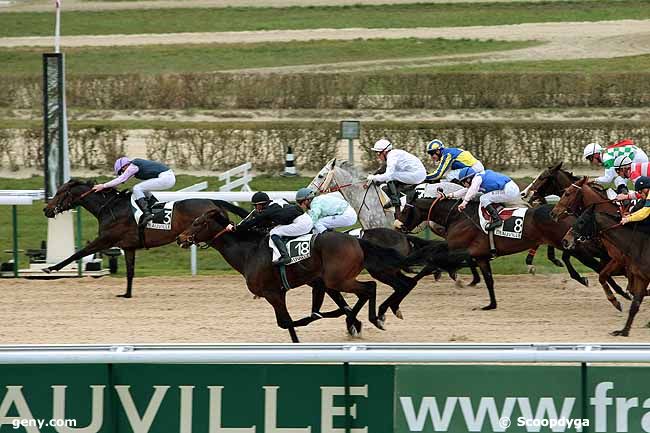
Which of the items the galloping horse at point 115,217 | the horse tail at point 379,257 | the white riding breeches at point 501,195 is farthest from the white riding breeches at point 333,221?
the galloping horse at point 115,217

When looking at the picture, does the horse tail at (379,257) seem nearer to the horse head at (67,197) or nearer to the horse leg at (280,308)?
the horse leg at (280,308)

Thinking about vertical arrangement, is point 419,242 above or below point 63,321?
above

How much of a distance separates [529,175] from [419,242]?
6550mm

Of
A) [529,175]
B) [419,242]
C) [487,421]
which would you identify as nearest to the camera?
[487,421]

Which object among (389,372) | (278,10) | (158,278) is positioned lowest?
(158,278)

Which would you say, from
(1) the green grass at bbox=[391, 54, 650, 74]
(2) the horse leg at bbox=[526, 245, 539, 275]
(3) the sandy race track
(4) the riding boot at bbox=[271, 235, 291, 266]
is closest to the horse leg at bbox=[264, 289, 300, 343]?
(4) the riding boot at bbox=[271, 235, 291, 266]

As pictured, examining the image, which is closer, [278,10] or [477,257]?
[477,257]

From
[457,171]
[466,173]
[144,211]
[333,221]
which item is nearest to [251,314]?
[333,221]

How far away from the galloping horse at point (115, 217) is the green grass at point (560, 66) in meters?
12.9

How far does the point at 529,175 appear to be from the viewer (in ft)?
53.6

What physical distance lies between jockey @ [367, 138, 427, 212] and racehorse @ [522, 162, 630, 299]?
969 millimetres

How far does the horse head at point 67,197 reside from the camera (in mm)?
11797

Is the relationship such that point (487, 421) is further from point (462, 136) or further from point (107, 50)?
point (107, 50)

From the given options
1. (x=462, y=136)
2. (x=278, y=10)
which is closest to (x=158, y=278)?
(x=462, y=136)
